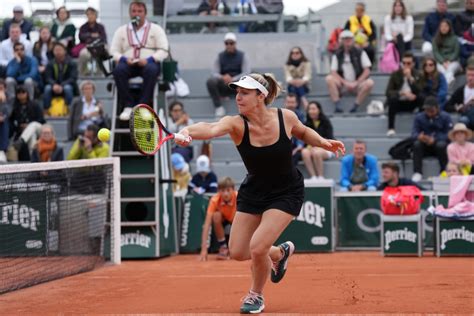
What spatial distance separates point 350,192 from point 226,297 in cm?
750

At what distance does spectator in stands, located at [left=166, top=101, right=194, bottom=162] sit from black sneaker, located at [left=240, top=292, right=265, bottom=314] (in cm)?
1016

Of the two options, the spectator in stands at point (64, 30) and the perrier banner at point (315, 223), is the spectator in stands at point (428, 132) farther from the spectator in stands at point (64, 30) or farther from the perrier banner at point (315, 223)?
the spectator in stands at point (64, 30)

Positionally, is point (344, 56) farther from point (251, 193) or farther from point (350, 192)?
point (251, 193)

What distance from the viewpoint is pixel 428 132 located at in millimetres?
19109

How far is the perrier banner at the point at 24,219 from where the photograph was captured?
12.7m

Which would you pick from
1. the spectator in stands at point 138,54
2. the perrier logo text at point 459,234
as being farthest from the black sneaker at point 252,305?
the perrier logo text at point 459,234

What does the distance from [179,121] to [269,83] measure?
1046 cm

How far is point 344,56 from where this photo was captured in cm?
2122

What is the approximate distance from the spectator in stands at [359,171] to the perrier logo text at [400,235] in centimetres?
155

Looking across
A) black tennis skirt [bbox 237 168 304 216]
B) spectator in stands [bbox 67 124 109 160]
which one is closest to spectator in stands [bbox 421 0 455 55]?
spectator in stands [bbox 67 124 109 160]

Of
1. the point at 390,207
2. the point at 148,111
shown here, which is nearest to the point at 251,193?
the point at 148,111

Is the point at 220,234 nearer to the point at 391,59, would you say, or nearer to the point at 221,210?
the point at 221,210

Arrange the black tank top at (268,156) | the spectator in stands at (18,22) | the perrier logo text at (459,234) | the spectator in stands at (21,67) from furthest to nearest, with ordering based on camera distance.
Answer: the spectator in stands at (18,22) < the spectator in stands at (21,67) < the perrier logo text at (459,234) < the black tank top at (268,156)

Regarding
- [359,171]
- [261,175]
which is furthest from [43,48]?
[261,175]
